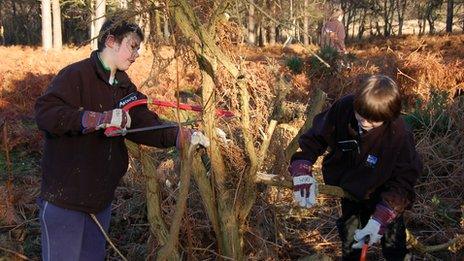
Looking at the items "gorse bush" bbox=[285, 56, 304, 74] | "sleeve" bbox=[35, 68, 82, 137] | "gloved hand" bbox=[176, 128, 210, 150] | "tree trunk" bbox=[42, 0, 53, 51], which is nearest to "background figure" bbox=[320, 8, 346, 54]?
"gorse bush" bbox=[285, 56, 304, 74]

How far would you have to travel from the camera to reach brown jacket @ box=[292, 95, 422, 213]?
2693 millimetres

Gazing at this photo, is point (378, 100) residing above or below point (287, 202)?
above

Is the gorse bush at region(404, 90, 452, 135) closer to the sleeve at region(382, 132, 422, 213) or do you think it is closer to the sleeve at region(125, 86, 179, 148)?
the sleeve at region(382, 132, 422, 213)

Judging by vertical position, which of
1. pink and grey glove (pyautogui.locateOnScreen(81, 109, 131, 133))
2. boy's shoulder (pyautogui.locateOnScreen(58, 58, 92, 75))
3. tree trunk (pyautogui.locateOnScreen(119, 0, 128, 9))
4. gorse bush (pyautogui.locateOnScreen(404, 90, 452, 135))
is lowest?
gorse bush (pyautogui.locateOnScreen(404, 90, 452, 135))

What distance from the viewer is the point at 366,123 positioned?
2.55 metres

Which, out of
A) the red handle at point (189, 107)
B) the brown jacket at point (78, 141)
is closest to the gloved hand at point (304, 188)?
the red handle at point (189, 107)

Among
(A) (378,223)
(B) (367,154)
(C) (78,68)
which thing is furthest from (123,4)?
(A) (378,223)

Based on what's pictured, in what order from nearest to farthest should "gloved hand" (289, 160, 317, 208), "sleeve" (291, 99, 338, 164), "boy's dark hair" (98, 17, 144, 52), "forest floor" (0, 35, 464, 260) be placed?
"boy's dark hair" (98, 17, 144, 52), "gloved hand" (289, 160, 317, 208), "sleeve" (291, 99, 338, 164), "forest floor" (0, 35, 464, 260)

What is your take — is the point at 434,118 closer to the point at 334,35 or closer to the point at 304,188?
the point at 304,188

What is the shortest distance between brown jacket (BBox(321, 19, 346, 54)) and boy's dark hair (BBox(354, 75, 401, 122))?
8476 millimetres

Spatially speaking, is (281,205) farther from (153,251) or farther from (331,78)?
(331,78)

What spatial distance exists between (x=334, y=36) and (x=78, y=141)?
30.5 ft

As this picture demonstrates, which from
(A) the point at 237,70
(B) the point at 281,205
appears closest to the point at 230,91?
(A) the point at 237,70

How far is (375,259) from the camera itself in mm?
3670
